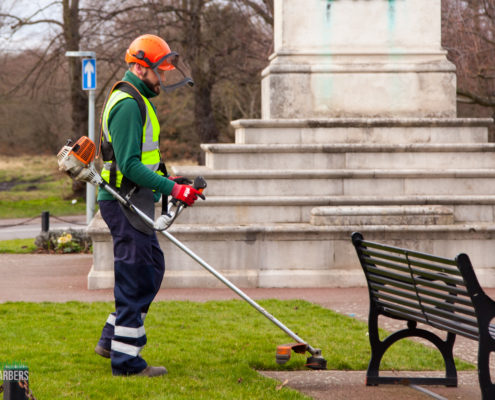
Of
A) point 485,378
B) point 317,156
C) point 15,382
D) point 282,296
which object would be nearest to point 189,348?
point 485,378

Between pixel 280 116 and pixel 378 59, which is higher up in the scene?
pixel 378 59

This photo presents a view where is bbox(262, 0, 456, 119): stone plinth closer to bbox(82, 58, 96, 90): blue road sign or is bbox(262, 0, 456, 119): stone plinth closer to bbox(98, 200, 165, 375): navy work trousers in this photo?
bbox(82, 58, 96, 90): blue road sign

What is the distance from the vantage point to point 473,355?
21.1 feet

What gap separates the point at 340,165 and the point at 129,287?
18.5 feet

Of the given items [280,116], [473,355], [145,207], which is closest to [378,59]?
[280,116]

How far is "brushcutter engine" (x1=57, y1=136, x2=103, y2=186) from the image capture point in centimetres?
537

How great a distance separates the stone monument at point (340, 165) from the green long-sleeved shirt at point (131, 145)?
4122 millimetres

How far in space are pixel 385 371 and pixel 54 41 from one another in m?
22.0

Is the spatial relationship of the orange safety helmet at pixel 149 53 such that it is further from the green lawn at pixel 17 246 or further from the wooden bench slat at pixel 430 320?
the green lawn at pixel 17 246

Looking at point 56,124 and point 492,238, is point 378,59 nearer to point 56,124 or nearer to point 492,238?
point 492,238

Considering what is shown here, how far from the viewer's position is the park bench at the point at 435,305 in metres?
4.37

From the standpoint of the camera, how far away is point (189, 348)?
642 centimetres

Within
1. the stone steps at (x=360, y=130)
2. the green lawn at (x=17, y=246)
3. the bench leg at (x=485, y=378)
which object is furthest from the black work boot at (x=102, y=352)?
the green lawn at (x=17, y=246)

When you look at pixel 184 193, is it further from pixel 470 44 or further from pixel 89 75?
pixel 470 44
